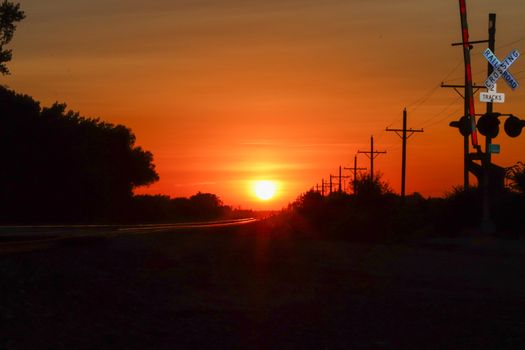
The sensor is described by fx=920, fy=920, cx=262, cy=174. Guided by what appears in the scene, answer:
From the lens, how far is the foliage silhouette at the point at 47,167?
60.8 metres

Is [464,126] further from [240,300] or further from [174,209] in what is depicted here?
[174,209]

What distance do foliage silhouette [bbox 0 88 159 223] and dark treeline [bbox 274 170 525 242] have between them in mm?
15606

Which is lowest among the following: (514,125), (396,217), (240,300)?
(240,300)

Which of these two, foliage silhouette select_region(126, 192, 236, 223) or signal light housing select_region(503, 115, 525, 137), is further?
foliage silhouette select_region(126, 192, 236, 223)

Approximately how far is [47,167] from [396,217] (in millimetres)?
24543

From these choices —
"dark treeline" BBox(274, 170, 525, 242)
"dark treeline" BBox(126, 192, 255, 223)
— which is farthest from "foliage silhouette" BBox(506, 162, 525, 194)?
"dark treeline" BBox(126, 192, 255, 223)

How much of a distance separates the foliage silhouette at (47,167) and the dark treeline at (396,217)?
15.6 metres

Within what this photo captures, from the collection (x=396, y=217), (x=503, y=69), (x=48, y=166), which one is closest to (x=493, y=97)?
(x=503, y=69)

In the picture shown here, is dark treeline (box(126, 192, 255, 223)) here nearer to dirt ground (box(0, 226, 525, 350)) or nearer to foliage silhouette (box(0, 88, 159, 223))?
foliage silhouette (box(0, 88, 159, 223))

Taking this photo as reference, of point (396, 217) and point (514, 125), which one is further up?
point (514, 125)

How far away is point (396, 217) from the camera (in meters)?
54.9

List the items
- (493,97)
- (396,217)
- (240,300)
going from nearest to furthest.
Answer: (240,300)
(493,97)
(396,217)

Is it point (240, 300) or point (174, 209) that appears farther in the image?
point (174, 209)

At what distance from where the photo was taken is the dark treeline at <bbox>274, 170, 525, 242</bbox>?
141 feet
